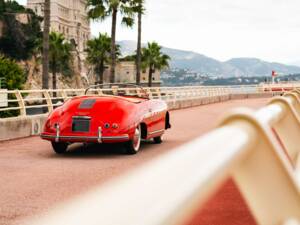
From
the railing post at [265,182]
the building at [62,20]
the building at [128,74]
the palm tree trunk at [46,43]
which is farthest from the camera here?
the building at [128,74]

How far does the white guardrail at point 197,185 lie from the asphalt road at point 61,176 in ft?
3.67

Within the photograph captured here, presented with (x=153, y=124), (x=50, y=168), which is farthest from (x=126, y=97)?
(x=50, y=168)

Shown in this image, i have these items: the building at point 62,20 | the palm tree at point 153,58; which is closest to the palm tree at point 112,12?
the palm tree at point 153,58

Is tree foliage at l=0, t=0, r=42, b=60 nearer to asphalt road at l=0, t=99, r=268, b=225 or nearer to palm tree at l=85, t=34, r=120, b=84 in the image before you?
palm tree at l=85, t=34, r=120, b=84

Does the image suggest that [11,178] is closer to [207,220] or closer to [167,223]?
[207,220]

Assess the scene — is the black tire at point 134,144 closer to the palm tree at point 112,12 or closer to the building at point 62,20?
the palm tree at point 112,12

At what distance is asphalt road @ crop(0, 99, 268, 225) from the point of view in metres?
6.24

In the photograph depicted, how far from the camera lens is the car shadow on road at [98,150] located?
11594 mm

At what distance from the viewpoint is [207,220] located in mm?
5719

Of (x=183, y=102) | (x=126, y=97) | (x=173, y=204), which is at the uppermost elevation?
(x=173, y=204)

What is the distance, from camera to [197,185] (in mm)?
1247

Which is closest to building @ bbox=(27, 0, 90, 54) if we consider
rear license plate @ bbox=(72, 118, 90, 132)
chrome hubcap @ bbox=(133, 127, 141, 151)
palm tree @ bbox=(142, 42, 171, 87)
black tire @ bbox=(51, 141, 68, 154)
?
palm tree @ bbox=(142, 42, 171, 87)

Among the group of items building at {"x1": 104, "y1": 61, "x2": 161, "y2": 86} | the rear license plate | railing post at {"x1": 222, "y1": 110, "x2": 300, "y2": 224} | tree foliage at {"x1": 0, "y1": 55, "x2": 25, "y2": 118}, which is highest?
railing post at {"x1": 222, "y1": 110, "x2": 300, "y2": 224}

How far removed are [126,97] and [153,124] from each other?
34.6 inches
